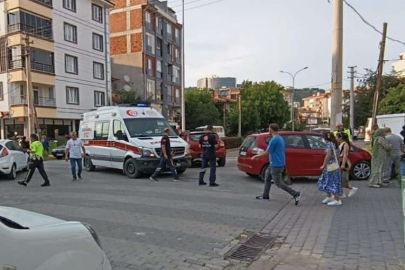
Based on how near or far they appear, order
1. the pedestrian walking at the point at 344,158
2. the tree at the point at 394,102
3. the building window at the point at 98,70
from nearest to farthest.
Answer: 1. the pedestrian walking at the point at 344,158
2. the tree at the point at 394,102
3. the building window at the point at 98,70

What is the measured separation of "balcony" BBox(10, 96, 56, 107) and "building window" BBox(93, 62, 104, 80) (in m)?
6.91

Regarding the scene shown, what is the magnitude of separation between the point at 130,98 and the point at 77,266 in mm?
41550

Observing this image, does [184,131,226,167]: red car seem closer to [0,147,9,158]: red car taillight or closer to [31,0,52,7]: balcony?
[0,147,9,158]: red car taillight

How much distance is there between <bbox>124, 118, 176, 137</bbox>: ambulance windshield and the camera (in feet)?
44.0

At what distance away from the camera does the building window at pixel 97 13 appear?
40594 millimetres

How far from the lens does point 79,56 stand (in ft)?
126

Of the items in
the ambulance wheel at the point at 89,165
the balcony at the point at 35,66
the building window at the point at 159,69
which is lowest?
the ambulance wheel at the point at 89,165

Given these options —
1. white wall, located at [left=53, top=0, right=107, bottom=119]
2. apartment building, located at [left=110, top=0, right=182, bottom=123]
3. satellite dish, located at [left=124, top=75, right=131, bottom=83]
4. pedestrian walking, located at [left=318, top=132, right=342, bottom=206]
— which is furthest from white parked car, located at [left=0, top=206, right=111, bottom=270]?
satellite dish, located at [left=124, top=75, right=131, bottom=83]

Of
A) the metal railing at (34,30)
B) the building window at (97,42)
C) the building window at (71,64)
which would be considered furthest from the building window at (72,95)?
the building window at (97,42)

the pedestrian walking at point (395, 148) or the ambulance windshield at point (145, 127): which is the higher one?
the ambulance windshield at point (145, 127)

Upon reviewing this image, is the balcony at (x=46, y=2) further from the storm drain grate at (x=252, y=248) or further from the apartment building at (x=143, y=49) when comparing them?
the storm drain grate at (x=252, y=248)

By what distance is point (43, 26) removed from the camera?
34156 mm

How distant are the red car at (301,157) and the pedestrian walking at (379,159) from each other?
1191 mm

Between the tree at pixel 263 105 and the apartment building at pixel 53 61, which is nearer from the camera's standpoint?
the apartment building at pixel 53 61
